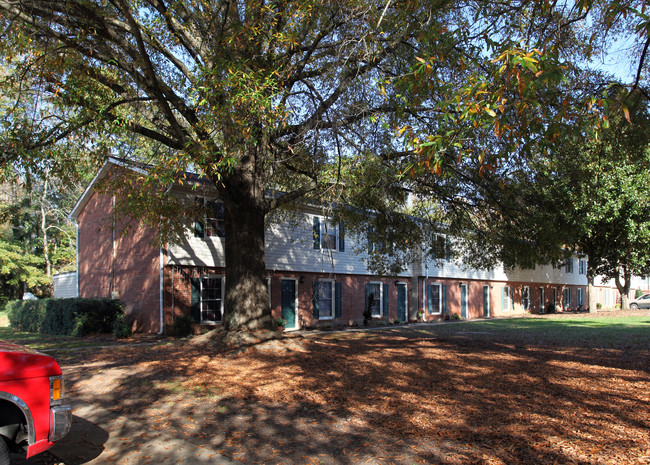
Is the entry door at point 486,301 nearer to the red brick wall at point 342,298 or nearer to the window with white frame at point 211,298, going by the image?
the red brick wall at point 342,298

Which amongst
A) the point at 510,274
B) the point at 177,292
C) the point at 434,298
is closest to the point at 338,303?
the point at 177,292

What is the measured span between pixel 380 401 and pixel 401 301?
65.8 feet

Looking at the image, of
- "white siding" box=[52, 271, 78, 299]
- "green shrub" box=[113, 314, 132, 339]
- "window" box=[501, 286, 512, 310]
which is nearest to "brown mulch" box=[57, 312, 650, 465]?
"green shrub" box=[113, 314, 132, 339]

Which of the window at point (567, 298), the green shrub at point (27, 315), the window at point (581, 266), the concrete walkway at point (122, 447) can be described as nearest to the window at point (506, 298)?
the window at point (567, 298)

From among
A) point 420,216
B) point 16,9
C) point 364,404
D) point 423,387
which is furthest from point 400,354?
point 16,9

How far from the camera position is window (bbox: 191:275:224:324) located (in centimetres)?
1767

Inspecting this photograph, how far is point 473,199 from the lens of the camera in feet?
45.2

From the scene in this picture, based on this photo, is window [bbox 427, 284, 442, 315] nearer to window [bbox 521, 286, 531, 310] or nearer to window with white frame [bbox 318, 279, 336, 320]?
window with white frame [bbox 318, 279, 336, 320]

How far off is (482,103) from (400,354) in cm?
658

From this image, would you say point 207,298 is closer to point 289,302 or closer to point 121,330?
point 121,330

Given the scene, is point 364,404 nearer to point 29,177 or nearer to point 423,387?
point 423,387

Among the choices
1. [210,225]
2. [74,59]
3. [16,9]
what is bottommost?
[210,225]

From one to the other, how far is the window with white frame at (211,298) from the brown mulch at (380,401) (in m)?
6.47

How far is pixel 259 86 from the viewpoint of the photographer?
344 inches
